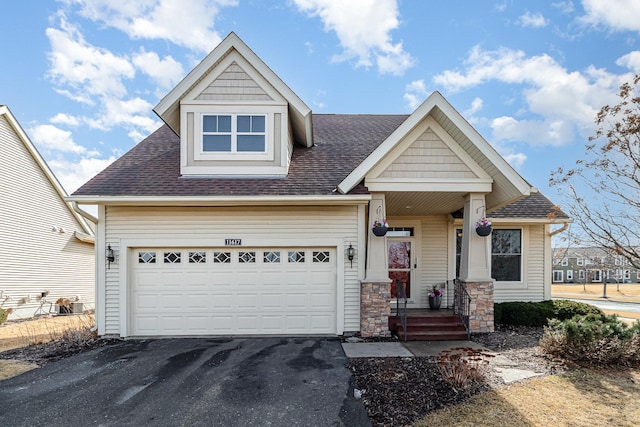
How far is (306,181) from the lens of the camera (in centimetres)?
893

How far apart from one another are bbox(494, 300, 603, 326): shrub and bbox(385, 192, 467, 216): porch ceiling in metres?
3.15

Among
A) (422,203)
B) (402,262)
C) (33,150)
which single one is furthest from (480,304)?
(33,150)

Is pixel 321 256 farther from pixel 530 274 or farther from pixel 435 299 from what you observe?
pixel 530 274

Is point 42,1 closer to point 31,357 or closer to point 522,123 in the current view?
point 31,357

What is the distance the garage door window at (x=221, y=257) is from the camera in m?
A: 8.79

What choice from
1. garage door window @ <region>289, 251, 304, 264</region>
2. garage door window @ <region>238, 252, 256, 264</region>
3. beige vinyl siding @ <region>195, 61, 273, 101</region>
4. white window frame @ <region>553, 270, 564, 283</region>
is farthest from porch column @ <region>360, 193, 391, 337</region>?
white window frame @ <region>553, 270, 564, 283</region>

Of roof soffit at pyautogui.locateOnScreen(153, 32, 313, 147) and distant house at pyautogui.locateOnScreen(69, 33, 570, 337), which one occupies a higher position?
roof soffit at pyautogui.locateOnScreen(153, 32, 313, 147)

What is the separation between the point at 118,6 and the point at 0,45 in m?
3.83

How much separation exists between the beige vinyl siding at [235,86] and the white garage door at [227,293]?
3933 millimetres

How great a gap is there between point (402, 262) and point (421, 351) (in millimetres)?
3999

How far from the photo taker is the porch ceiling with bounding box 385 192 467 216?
348 inches

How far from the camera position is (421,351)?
718cm

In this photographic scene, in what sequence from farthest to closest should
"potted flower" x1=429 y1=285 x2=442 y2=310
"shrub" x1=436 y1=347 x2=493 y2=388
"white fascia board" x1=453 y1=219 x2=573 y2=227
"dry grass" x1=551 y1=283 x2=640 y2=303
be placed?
"dry grass" x1=551 y1=283 x2=640 y2=303 < "white fascia board" x1=453 y1=219 x2=573 y2=227 < "potted flower" x1=429 y1=285 x2=442 y2=310 < "shrub" x1=436 y1=347 x2=493 y2=388

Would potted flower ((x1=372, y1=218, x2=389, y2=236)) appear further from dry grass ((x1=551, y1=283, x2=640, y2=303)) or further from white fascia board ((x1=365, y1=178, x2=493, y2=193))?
dry grass ((x1=551, y1=283, x2=640, y2=303))
